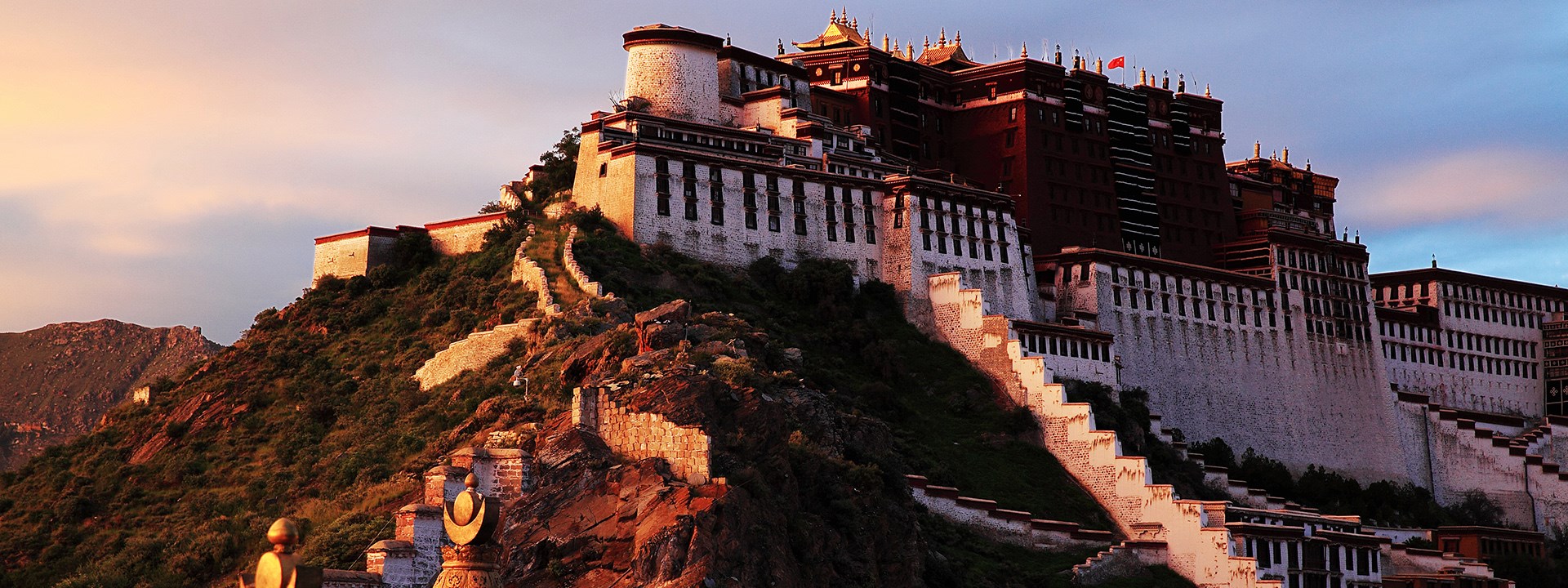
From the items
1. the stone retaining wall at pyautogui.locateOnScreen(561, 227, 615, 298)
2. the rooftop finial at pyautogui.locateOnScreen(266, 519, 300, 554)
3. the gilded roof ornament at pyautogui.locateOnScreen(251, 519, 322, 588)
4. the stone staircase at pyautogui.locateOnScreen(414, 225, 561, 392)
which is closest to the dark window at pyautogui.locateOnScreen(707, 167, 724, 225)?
the stone retaining wall at pyautogui.locateOnScreen(561, 227, 615, 298)

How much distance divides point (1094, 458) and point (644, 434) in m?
27.4

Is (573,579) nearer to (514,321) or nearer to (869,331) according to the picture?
(514,321)

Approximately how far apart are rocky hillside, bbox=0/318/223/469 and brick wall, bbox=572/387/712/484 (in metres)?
48.7

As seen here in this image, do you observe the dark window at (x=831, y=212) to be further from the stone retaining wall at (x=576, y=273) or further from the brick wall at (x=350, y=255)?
the brick wall at (x=350, y=255)

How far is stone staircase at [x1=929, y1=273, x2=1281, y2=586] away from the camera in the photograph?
67188 millimetres

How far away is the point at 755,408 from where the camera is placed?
168 feet

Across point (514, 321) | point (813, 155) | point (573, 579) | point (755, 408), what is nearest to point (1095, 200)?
point (813, 155)

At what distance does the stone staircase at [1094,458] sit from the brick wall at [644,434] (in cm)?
2436

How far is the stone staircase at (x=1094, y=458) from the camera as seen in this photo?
6719 centimetres

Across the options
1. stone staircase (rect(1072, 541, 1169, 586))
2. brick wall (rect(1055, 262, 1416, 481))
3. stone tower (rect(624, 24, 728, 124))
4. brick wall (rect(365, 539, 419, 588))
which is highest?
stone tower (rect(624, 24, 728, 124))

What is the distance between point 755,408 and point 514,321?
18930 millimetres

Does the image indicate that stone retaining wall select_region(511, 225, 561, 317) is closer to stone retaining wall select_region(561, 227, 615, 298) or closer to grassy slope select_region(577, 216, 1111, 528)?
stone retaining wall select_region(561, 227, 615, 298)

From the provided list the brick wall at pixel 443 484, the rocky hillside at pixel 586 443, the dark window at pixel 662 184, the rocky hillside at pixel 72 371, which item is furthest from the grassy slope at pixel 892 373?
the rocky hillside at pixel 72 371

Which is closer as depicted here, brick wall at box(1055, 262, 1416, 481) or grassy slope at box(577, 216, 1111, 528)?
grassy slope at box(577, 216, 1111, 528)
